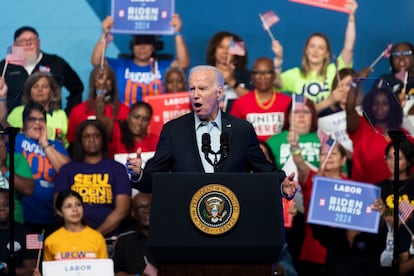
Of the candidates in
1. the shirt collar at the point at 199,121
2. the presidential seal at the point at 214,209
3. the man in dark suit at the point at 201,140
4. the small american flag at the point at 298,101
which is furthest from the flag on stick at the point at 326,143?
the presidential seal at the point at 214,209

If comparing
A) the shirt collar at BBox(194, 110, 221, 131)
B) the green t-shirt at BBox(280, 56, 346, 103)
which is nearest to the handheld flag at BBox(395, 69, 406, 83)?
the green t-shirt at BBox(280, 56, 346, 103)

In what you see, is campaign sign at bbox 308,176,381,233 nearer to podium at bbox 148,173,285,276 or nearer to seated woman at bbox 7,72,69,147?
seated woman at bbox 7,72,69,147

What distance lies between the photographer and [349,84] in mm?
7391

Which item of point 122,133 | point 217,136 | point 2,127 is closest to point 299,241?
point 122,133

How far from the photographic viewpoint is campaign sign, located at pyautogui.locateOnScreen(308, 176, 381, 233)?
22.3 ft

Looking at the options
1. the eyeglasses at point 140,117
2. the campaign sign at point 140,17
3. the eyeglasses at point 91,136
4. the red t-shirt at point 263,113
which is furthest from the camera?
the campaign sign at point 140,17

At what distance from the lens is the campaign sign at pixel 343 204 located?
679 centimetres

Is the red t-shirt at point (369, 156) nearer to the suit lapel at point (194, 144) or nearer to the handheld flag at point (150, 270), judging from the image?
the handheld flag at point (150, 270)

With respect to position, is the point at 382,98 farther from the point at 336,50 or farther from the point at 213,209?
the point at 213,209

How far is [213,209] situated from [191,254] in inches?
7.2

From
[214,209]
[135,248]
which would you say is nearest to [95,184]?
[135,248]

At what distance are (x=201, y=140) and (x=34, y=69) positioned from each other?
127 inches

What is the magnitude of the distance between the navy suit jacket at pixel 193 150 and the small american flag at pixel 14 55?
112 inches

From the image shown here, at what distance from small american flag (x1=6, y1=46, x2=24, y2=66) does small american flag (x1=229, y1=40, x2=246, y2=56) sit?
1.54 metres
